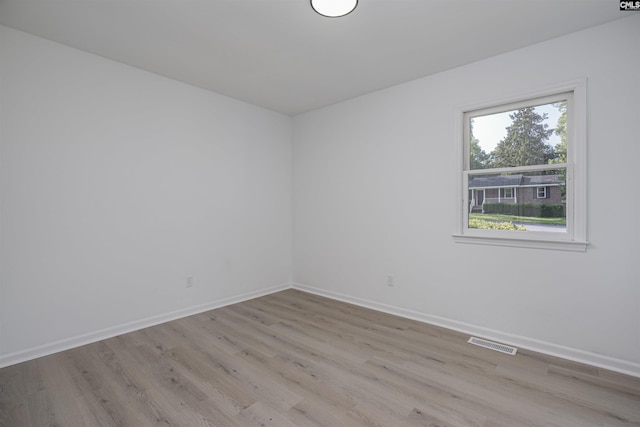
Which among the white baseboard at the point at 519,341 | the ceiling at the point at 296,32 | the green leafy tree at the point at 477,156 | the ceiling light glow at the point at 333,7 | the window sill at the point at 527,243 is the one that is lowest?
the white baseboard at the point at 519,341

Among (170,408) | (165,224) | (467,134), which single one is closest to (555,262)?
(467,134)

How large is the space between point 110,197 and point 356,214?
8.97 ft

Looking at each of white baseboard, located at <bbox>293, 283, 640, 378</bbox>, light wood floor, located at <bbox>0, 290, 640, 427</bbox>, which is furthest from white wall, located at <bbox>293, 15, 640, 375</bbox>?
light wood floor, located at <bbox>0, 290, 640, 427</bbox>

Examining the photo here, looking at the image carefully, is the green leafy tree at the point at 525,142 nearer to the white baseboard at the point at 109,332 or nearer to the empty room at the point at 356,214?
the empty room at the point at 356,214

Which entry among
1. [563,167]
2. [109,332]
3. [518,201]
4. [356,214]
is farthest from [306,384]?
[563,167]

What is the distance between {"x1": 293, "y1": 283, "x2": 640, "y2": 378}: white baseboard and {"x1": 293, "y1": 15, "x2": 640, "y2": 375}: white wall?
0.04 ft

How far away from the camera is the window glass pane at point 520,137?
264cm

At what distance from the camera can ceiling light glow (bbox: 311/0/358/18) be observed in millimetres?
2008

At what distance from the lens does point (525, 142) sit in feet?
9.16

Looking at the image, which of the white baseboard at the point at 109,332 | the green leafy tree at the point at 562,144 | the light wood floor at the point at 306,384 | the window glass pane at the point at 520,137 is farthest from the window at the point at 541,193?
the white baseboard at the point at 109,332

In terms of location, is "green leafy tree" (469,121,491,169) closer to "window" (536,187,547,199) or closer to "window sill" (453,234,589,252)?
"window" (536,187,547,199)

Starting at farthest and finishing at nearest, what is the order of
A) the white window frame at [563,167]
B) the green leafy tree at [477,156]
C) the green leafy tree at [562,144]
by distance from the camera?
the green leafy tree at [477,156]
the green leafy tree at [562,144]
the white window frame at [563,167]

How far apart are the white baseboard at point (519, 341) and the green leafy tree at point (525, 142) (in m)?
1.60

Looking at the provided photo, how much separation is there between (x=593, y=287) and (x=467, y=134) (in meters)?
1.72
